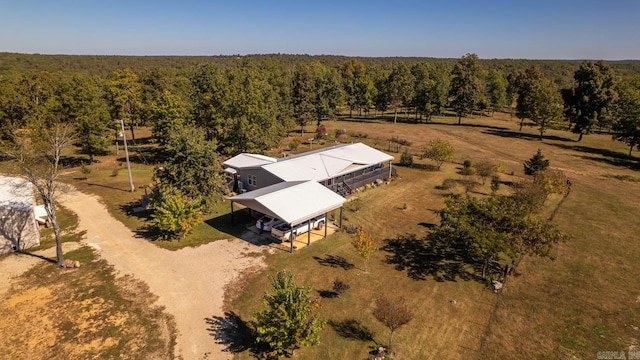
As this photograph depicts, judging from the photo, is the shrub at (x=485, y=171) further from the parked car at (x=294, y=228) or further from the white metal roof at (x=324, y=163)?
the parked car at (x=294, y=228)

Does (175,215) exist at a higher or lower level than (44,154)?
lower

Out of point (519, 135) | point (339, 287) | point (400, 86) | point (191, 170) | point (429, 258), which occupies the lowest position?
point (429, 258)

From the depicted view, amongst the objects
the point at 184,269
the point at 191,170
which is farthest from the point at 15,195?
the point at 184,269

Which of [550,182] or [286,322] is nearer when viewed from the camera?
[286,322]

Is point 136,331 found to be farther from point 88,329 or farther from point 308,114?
point 308,114

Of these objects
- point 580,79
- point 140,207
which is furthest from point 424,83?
point 140,207

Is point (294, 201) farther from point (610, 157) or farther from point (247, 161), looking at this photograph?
point (610, 157)

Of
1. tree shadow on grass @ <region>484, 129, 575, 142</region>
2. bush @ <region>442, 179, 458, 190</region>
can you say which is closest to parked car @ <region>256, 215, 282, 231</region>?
bush @ <region>442, 179, 458, 190</region>

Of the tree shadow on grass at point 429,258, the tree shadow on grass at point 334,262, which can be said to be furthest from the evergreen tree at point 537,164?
the tree shadow on grass at point 334,262
